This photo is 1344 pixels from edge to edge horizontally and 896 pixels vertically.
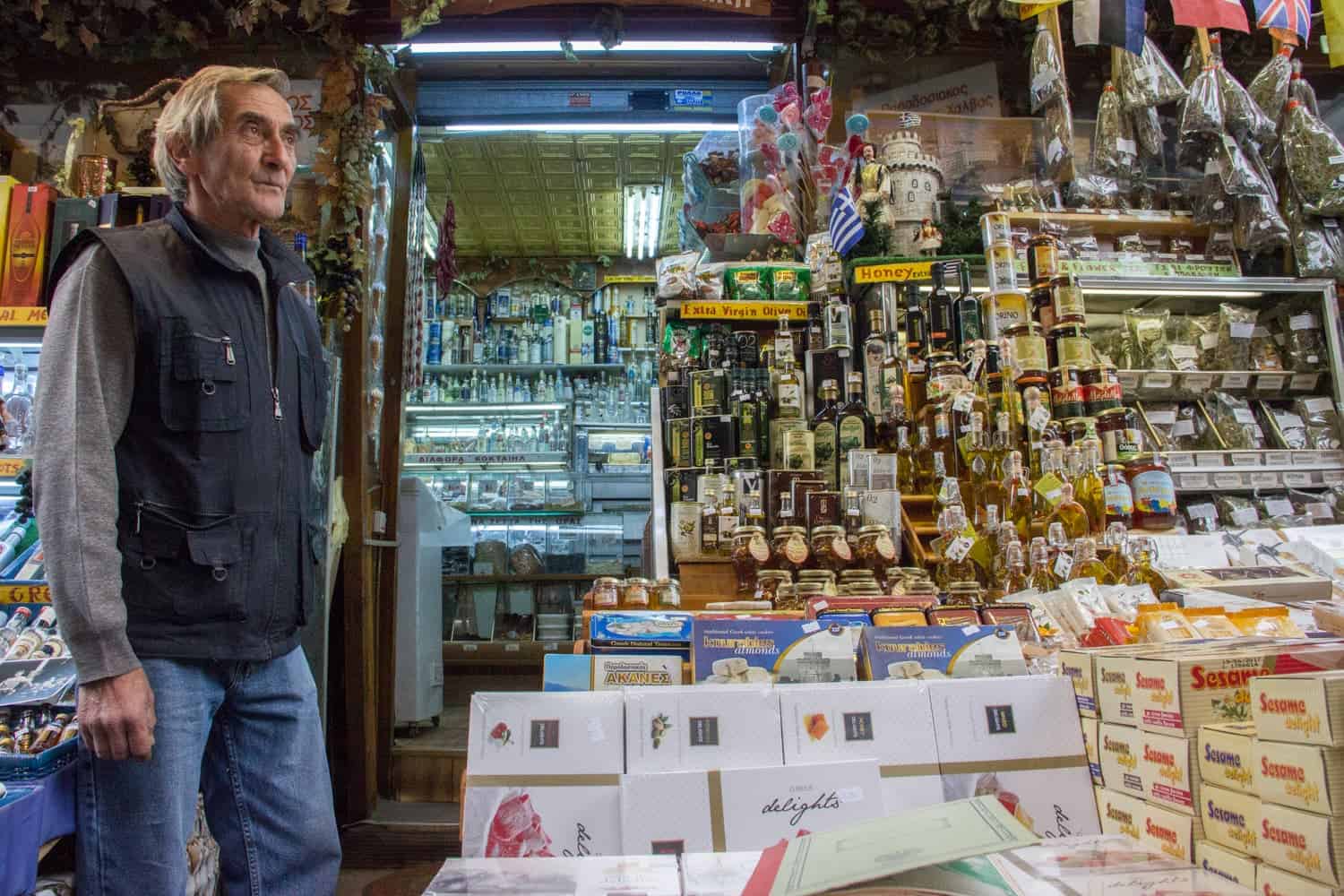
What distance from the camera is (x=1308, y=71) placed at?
5102 millimetres

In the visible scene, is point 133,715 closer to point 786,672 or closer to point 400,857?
point 786,672

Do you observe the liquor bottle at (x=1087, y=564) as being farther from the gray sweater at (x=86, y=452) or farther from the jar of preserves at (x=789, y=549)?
the gray sweater at (x=86, y=452)

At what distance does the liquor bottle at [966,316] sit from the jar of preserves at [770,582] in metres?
1.30

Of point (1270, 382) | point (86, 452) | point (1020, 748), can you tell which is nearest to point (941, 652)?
point (1020, 748)

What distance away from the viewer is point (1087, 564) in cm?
268

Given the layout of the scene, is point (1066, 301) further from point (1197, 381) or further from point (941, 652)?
point (941, 652)

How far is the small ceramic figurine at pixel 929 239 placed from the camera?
3.77m

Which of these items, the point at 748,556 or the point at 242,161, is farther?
the point at 748,556

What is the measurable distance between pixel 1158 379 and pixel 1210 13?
1.77 metres

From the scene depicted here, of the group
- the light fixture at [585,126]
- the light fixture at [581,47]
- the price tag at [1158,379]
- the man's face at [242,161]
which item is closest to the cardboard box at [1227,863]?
the man's face at [242,161]

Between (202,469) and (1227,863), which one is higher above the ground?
(202,469)

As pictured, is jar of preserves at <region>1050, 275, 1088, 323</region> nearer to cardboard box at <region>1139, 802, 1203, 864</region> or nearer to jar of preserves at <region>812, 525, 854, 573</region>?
jar of preserves at <region>812, 525, 854, 573</region>

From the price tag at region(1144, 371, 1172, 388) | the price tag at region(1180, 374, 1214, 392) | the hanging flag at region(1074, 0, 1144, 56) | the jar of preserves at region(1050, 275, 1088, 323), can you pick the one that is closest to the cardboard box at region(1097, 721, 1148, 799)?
the jar of preserves at region(1050, 275, 1088, 323)

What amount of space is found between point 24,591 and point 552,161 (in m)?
5.04
